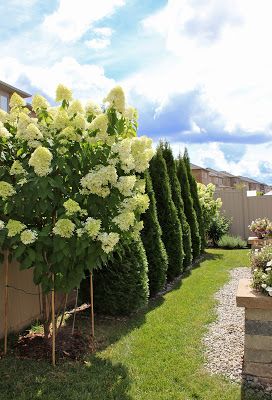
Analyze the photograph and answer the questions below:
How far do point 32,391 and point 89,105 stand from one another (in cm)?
251

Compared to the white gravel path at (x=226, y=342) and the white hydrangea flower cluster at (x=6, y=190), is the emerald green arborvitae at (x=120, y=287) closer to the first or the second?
the white gravel path at (x=226, y=342)

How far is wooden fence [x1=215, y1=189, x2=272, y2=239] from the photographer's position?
14633mm

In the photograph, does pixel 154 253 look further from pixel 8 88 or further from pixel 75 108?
pixel 8 88

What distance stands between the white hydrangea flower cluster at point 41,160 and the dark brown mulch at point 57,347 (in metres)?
1.85

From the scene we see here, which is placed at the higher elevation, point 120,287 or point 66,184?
point 66,184

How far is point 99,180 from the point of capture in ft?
10.8

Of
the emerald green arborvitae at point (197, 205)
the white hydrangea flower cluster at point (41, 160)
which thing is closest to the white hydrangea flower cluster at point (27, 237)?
the white hydrangea flower cluster at point (41, 160)

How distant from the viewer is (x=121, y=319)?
5277 millimetres

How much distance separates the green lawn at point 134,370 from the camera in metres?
3.18

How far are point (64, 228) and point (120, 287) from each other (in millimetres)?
2283

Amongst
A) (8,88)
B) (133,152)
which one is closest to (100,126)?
(133,152)

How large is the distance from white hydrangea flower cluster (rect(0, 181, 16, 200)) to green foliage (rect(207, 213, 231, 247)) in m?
10.7

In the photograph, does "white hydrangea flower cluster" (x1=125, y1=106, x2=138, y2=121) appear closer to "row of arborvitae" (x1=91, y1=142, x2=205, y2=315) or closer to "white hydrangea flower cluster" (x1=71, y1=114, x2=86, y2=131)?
"white hydrangea flower cluster" (x1=71, y1=114, x2=86, y2=131)

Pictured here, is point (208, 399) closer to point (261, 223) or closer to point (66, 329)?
point (66, 329)
